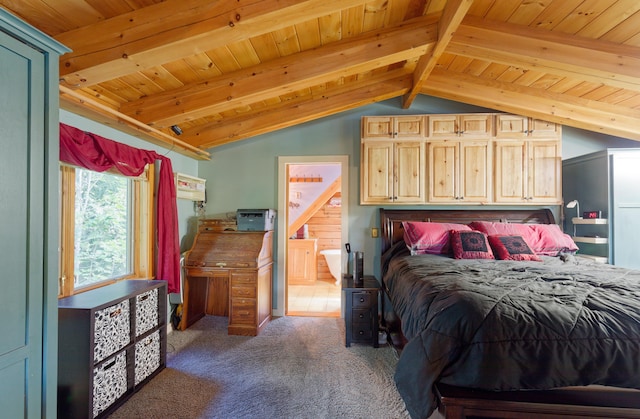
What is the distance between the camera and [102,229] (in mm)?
2232

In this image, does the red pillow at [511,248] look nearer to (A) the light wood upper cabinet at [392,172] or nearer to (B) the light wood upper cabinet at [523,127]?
(A) the light wood upper cabinet at [392,172]

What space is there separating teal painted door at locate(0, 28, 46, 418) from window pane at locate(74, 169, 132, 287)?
3.83ft

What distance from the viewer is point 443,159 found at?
3.03 m

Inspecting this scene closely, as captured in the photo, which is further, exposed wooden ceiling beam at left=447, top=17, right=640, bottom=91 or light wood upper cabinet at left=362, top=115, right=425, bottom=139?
light wood upper cabinet at left=362, top=115, right=425, bottom=139

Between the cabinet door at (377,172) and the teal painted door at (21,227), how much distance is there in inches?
102

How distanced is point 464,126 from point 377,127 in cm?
96

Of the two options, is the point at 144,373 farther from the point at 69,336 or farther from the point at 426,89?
the point at 426,89

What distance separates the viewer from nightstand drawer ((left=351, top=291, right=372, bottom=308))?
2.62 m

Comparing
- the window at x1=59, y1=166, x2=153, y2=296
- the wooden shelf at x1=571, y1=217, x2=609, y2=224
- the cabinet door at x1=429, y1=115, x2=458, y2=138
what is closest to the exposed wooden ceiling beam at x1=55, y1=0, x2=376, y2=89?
the window at x1=59, y1=166, x2=153, y2=296

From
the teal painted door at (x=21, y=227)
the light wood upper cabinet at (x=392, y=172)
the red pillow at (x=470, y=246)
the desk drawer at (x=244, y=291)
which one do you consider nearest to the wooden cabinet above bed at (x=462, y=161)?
the light wood upper cabinet at (x=392, y=172)

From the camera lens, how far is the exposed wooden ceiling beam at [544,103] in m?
2.71

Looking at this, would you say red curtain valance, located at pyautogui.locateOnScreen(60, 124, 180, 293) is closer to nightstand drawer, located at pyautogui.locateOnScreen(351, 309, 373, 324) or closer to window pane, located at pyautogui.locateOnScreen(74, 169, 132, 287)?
window pane, located at pyautogui.locateOnScreen(74, 169, 132, 287)

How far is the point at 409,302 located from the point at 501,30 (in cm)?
217

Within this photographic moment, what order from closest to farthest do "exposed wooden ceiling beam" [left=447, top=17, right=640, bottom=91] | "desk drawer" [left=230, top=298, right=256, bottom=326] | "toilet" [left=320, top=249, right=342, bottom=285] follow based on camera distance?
"exposed wooden ceiling beam" [left=447, top=17, right=640, bottom=91], "desk drawer" [left=230, top=298, right=256, bottom=326], "toilet" [left=320, top=249, right=342, bottom=285]
